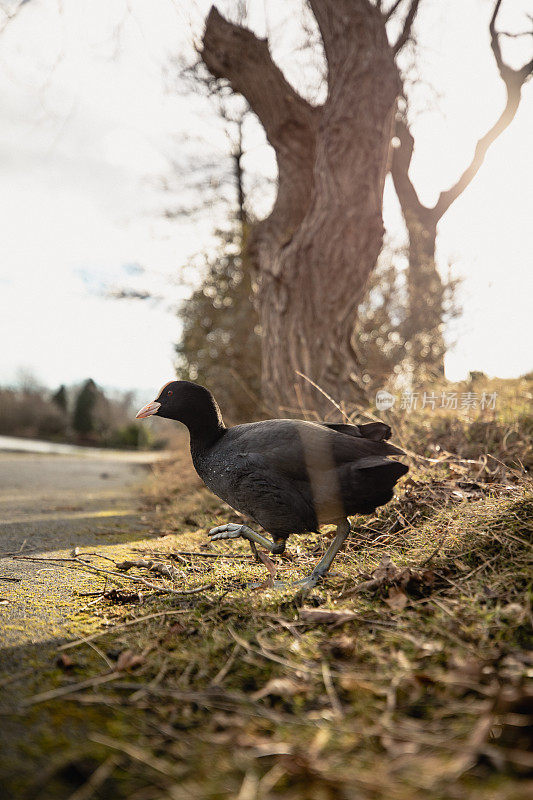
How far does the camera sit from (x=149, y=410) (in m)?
3.12

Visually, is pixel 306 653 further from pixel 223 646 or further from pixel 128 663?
pixel 128 663

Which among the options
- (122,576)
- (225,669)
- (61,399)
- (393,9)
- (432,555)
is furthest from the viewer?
(61,399)

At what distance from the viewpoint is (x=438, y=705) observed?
1352 millimetres

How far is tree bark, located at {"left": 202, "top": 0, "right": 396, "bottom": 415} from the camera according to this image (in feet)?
18.7

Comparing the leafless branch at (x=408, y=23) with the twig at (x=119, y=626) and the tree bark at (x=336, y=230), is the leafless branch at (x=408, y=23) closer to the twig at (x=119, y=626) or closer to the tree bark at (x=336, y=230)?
the tree bark at (x=336, y=230)

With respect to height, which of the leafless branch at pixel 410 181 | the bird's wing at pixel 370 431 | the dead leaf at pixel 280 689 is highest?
the leafless branch at pixel 410 181

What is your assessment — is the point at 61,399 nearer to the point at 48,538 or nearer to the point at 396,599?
the point at 48,538

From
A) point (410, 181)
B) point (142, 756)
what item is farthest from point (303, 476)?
point (410, 181)

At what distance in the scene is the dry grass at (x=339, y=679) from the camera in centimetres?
111

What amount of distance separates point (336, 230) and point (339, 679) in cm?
509

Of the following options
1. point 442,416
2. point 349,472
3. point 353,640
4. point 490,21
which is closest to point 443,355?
point 442,416

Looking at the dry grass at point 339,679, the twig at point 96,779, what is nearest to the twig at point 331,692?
the dry grass at point 339,679

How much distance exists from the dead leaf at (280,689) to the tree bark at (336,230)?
13.6ft

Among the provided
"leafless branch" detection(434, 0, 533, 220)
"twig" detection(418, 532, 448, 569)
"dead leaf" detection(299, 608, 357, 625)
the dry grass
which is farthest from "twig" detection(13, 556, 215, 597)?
"leafless branch" detection(434, 0, 533, 220)
